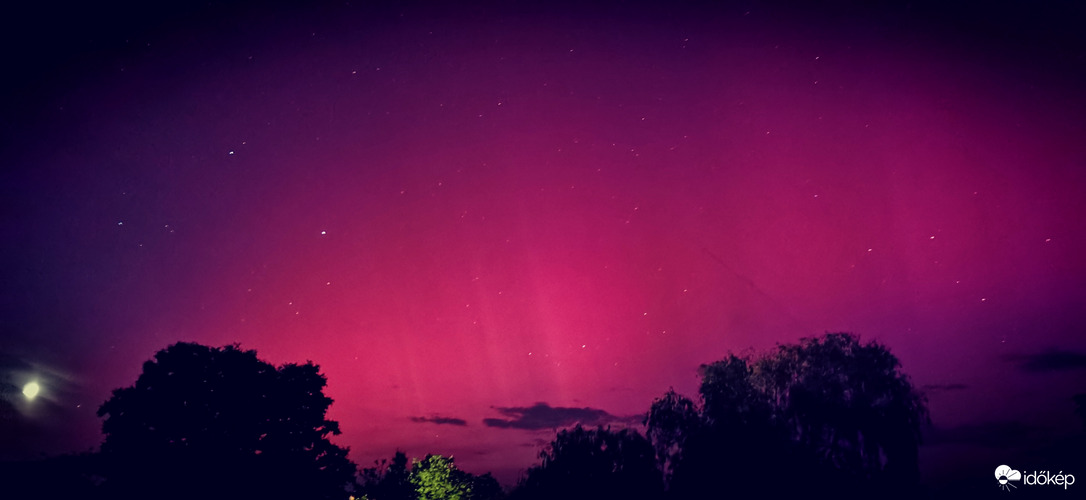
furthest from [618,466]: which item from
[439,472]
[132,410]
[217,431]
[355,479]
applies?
[439,472]

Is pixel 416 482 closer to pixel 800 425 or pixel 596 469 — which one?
pixel 596 469

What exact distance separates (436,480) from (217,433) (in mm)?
27388

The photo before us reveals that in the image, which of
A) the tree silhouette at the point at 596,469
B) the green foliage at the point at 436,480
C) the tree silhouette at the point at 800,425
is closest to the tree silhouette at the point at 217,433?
the tree silhouette at the point at 596,469

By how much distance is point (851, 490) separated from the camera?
19391mm

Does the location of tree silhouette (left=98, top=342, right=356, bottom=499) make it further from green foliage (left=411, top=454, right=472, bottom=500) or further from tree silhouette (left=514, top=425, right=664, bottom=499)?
green foliage (left=411, top=454, right=472, bottom=500)

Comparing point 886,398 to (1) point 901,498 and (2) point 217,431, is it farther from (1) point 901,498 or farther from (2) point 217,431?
(2) point 217,431

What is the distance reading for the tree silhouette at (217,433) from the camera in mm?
20078

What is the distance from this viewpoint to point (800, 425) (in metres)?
21.0

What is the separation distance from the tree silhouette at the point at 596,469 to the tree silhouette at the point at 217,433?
31.2ft

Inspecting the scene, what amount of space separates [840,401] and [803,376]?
64.5 inches

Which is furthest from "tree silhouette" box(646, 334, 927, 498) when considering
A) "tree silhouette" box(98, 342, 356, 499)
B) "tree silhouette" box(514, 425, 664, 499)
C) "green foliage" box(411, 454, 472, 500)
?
"green foliage" box(411, 454, 472, 500)

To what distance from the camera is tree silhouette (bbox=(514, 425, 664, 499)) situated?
22719 millimetres

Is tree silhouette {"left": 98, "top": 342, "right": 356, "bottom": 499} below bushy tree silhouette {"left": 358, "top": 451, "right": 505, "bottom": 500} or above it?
above

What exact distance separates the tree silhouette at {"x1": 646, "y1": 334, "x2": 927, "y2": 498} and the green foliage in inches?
1117
